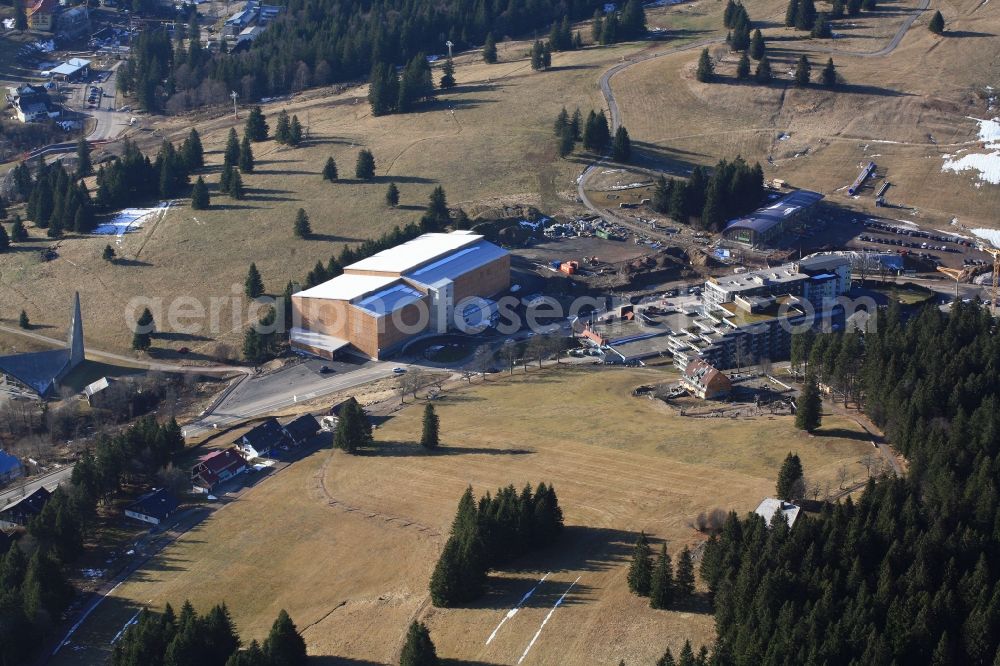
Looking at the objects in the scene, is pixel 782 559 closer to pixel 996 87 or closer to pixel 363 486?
pixel 363 486

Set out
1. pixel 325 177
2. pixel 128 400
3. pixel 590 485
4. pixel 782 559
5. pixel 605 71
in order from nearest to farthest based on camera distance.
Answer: pixel 782 559, pixel 590 485, pixel 128 400, pixel 325 177, pixel 605 71

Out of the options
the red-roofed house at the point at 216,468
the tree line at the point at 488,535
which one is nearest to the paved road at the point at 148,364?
the red-roofed house at the point at 216,468

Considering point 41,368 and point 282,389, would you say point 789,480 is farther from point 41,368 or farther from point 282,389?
point 41,368

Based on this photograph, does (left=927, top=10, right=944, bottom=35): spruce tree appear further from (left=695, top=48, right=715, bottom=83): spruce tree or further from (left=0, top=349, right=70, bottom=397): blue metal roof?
(left=0, top=349, right=70, bottom=397): blue metal roof

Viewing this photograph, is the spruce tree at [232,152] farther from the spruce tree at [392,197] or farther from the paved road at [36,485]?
the paved road at [36,485]

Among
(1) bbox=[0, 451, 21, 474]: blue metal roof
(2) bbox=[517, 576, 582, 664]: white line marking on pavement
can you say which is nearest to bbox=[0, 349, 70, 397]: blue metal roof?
(1) bbox=[0, 451, 21, 474]: blue metal roof

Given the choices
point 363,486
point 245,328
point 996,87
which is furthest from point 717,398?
point 996,87

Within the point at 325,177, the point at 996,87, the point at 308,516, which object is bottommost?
the point at 308,516
